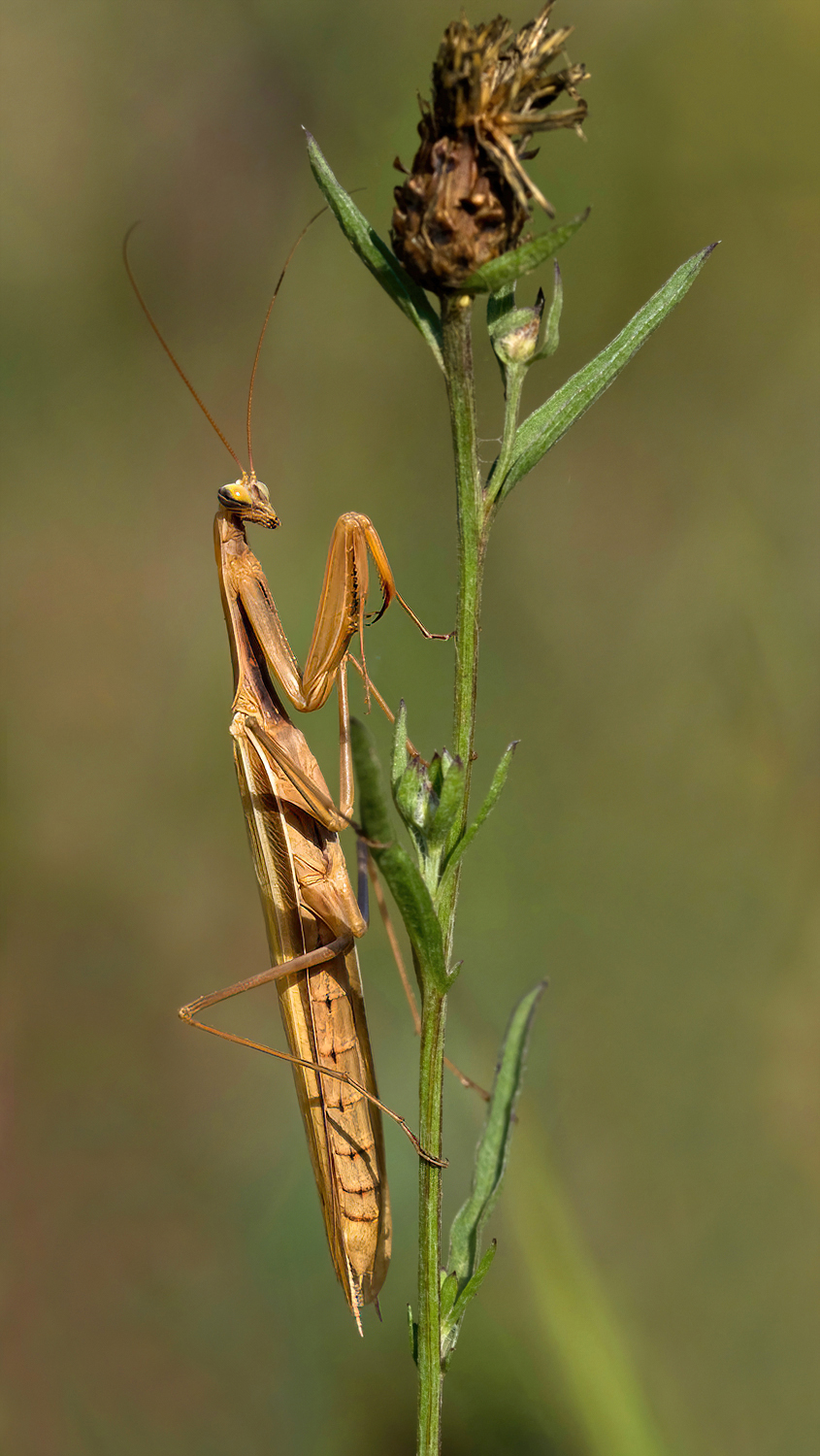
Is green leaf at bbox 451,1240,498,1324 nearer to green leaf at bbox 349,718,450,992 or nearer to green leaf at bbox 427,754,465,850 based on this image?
green leaf at bbox 349,718,450,992

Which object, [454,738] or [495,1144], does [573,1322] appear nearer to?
[495,1144]

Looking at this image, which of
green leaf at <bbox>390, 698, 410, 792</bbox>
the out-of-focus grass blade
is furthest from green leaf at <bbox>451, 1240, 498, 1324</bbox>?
the out-of-focus grass blade

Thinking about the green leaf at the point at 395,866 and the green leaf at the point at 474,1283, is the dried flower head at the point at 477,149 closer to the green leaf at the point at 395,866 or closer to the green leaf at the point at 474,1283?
the green leaf at the point at 395,866

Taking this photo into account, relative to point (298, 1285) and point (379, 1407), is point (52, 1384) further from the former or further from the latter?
point (379, 1407)

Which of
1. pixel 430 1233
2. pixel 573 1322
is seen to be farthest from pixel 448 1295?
pixel 573 1322

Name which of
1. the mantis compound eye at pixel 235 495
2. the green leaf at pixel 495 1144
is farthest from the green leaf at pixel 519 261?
the mantis compound eye at pixel 235 495
